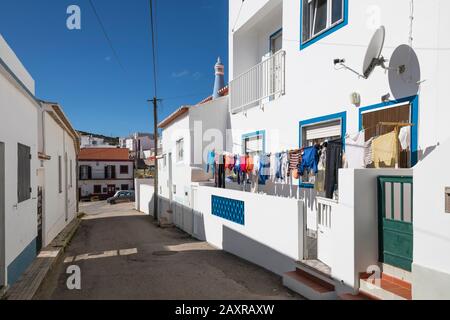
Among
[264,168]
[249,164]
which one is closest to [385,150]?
[264,168]

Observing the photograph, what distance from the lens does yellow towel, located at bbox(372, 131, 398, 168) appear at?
18.6ft

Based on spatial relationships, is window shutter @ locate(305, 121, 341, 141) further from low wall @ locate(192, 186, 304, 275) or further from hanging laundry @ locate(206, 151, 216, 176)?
hanging laundry @ locate(206, 151, 216, 176)

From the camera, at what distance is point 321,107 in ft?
27.7

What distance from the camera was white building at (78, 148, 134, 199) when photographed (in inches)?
2120

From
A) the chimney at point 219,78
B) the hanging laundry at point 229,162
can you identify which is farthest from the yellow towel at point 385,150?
the chimney at point 219,78

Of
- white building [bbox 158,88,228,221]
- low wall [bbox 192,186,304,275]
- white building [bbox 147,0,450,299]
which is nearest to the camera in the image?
white building [bbox 147,0,450,299]

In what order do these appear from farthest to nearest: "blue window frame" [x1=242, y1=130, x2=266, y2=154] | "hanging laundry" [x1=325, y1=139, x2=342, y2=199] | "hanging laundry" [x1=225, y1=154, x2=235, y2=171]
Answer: "hanging laundry" [x1=225, y1=154, x2=235, y2=171] → "blue window frame" [x1=242, y1=130, x2=266, y2=154] → "hanging laundry" [x1=325, y1=139, x2=342, y2=199]

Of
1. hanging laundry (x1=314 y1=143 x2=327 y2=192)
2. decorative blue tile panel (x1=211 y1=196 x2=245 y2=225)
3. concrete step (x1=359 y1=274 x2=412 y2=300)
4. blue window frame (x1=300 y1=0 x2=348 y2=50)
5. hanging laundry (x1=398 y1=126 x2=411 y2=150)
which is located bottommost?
concrete step (x1=359 y1=274 x2=412 y2=300)

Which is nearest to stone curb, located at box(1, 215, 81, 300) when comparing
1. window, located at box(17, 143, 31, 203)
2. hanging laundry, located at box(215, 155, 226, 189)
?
window, located at box(17, 143, 31, 203)

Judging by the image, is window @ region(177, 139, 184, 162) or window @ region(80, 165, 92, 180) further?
window @ region(80, 165, 92, 180)

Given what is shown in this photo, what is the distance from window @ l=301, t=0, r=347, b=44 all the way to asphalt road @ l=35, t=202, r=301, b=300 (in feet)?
19.2

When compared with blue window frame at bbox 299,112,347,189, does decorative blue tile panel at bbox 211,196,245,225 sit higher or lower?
lower
